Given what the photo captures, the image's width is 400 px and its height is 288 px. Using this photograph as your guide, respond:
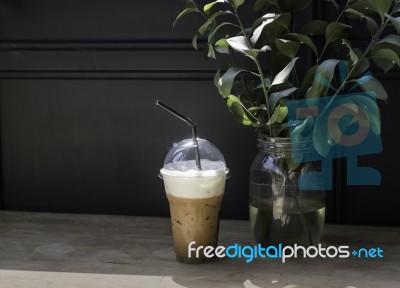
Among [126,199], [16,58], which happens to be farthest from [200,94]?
[16,58]

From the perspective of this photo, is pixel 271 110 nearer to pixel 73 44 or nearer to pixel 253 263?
pixel 253 263

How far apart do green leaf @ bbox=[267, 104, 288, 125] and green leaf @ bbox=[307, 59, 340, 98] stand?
6 centimetres

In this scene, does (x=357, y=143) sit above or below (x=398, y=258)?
above

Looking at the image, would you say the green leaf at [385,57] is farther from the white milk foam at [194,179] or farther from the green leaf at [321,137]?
the white milk foam at [194,179]

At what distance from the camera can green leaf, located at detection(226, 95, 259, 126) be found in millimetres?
1002

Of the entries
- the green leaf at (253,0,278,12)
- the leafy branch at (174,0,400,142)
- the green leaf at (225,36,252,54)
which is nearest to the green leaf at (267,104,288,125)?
the leafy branch at (174,0,400,142)

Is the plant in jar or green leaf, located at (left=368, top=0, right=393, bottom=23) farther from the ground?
green leaf, located at (left=368, top=0, right=393, bottom=23)

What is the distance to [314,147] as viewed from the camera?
3.23 ft

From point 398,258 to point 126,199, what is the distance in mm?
526

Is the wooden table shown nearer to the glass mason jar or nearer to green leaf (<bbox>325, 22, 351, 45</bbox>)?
the glass mason jar

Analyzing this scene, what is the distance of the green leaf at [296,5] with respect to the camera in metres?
1.05

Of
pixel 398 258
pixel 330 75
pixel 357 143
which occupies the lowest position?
pixel 398 258

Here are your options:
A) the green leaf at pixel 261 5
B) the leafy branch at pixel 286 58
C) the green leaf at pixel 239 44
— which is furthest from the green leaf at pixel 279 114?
the green leaf at pixel 261 5

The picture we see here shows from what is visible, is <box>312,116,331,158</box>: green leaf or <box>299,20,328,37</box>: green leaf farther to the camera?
<box>299,20,328,37</box>: green leaf
